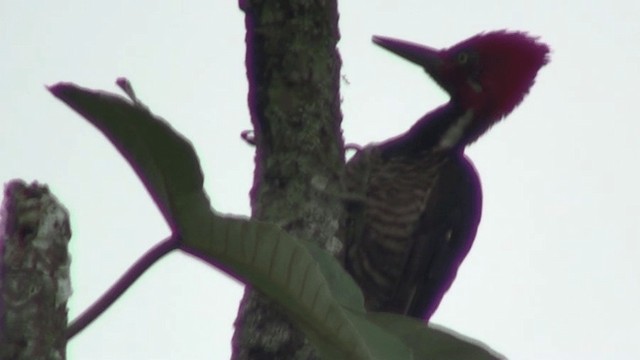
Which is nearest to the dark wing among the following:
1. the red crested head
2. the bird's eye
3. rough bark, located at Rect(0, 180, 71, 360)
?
the red crested head

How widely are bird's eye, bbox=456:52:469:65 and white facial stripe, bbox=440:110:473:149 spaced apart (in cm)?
19

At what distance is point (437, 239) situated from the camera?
4168mm

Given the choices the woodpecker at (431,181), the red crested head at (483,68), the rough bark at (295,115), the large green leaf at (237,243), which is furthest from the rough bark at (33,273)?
the red crested head at (483,68)

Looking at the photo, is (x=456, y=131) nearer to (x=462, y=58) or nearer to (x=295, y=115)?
(x=462, y=58)

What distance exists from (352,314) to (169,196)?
28 centimetres

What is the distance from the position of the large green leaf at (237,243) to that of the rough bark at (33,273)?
19 centimetres

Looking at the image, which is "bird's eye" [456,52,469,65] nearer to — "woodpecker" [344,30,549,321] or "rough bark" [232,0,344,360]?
"woodpecker" [344,30,549,321]

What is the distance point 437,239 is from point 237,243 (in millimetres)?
2614

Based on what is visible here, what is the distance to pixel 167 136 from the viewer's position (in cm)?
158

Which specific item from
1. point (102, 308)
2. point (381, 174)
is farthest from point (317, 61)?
point (381, 174)

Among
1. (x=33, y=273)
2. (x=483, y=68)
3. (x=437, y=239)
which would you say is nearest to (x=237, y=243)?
(x=33, y=273)

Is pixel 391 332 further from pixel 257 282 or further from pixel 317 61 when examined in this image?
pixel 317 61

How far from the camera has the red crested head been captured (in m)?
4.34

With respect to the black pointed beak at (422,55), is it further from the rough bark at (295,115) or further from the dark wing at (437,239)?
the rough bark at (295,115)
